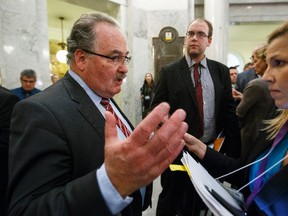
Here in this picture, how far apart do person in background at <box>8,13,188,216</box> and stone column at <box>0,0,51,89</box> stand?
3487 millimetres

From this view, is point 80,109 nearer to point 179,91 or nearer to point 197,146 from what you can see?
point 197,146

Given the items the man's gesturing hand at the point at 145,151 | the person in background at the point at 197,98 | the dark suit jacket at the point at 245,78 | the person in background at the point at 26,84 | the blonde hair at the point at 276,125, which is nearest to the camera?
the man's gesturing hand at the point at 145,151

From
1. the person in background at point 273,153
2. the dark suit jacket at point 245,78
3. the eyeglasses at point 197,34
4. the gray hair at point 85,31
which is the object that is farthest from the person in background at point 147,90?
the gray hair at point 85,31

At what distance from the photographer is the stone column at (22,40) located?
14.2 ft

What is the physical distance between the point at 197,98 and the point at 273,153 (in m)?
1.26

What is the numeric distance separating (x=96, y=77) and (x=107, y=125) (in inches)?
25.2

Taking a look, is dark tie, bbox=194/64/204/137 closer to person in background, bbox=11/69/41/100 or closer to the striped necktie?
the striped necktie

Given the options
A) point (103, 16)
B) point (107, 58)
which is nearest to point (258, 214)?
point (107, 58)

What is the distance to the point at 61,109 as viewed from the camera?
1.09 m

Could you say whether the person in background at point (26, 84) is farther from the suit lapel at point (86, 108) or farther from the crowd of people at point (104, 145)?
the suit lapel at point (86, 108)

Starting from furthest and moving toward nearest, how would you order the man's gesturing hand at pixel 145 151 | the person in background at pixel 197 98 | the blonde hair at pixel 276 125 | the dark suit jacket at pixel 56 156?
the person in background at pixel 197 98, the blonde hair at pixel 276 125, the dark suit jacket at pixel 56 156, the man's gesturing hand at pixel 145 151

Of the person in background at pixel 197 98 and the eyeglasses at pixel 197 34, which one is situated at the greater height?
the eyeglasses at pixel 197 34

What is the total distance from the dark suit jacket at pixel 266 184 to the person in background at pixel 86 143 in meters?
0.45

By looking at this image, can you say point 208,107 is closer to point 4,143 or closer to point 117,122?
point 117,122
